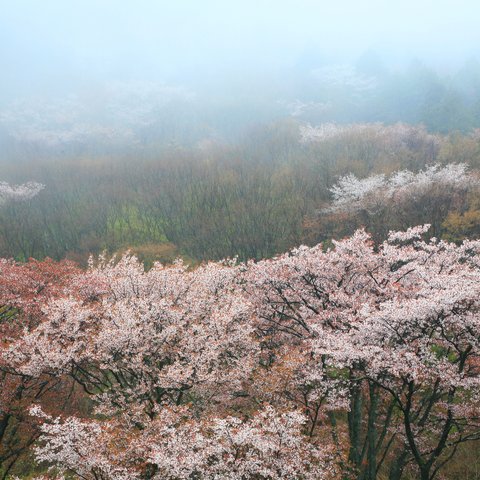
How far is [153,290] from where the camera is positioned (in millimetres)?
18938

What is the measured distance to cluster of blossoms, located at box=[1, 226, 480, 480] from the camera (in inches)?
414

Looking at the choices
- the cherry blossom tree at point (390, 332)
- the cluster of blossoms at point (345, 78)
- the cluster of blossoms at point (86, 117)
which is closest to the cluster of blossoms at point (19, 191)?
the cluster of blossoms at point (86, 117)

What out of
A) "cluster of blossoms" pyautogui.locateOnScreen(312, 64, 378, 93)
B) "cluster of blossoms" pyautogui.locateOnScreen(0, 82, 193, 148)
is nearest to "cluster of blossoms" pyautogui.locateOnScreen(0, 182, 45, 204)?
"cluster of blossoms" pyautogui.locateOnScreen(0, 82, 193, 148)

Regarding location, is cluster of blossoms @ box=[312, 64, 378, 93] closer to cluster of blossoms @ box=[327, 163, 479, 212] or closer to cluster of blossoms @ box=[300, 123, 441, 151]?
cluster of blossoms @ box=[300, 123, 441, 151]

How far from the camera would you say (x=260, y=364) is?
18.3 meters

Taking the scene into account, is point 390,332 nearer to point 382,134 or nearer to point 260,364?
point 260,364

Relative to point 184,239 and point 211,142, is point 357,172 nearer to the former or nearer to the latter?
point 184,239

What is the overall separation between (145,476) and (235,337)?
540cm

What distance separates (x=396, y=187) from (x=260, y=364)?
3204 cm

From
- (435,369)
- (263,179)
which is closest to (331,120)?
(263,179)

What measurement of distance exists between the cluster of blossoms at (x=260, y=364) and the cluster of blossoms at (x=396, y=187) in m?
22.3

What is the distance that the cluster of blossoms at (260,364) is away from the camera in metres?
10.5

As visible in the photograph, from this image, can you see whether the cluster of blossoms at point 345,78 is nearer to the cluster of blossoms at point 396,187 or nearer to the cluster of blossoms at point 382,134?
the cluster of blossoms at point 382,134

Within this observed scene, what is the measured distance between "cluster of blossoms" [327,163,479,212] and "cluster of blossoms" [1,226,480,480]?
73.2ft
